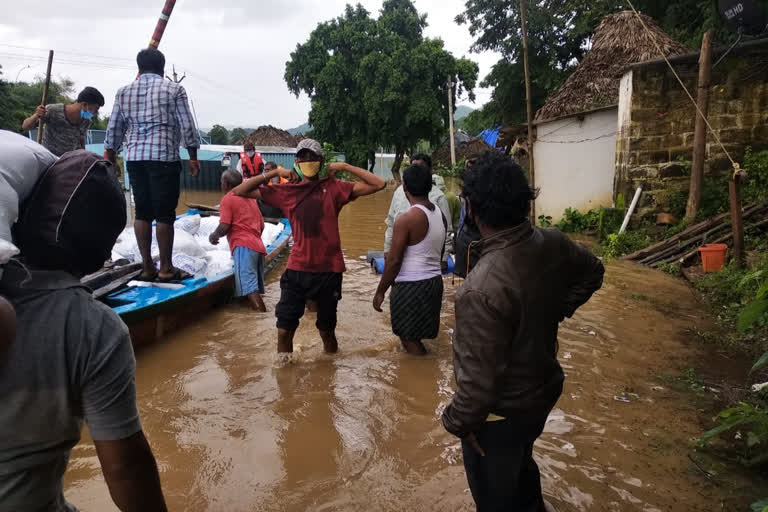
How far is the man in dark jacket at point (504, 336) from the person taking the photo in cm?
187

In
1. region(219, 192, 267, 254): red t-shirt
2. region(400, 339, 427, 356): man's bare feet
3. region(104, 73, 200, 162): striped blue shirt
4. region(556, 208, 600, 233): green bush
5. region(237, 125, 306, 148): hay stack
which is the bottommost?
region(400, 339, 427, 356): man's bare feet

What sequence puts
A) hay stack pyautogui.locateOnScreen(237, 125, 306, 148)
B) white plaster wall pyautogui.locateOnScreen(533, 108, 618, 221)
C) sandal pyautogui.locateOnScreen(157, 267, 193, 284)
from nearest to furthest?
sandal pyautogui.locateOnScreen(157, 267, 193, 284)
white plaster wall pyautogui.locateOnScreen(533, 108, 618, 221)
hay stack pyautogui.locateOnScreen(237, 125, 306, 148)

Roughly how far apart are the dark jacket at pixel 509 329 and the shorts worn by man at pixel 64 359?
106 cm

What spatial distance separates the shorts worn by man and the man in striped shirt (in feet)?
11.7

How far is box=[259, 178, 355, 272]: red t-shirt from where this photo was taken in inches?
159

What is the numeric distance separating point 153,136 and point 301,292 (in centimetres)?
191

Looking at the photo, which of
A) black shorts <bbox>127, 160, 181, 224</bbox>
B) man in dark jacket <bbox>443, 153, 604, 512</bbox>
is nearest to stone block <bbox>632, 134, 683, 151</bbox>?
black shorts <bbox>127, 160, 181, 224</bbox>

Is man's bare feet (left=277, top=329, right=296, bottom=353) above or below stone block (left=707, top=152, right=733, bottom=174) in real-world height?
below

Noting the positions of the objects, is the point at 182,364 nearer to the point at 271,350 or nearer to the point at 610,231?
the point at 271,350

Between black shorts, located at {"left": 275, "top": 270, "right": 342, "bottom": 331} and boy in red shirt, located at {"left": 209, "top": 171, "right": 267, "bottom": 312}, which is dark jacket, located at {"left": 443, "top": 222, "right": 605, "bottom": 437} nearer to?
black shorts, located at {"left": 275, "top": 270, "right": 342, "bottom": 331}

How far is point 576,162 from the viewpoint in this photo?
1241 cm

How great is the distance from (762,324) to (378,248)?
734cm

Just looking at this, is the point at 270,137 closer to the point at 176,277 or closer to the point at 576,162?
the point at 576,162

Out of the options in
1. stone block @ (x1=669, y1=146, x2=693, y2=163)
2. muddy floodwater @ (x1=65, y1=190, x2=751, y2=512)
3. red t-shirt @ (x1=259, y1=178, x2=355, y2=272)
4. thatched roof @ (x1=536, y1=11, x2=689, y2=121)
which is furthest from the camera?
thatched roof @ (x1=536, y1=11, x2=689, y2=121)
